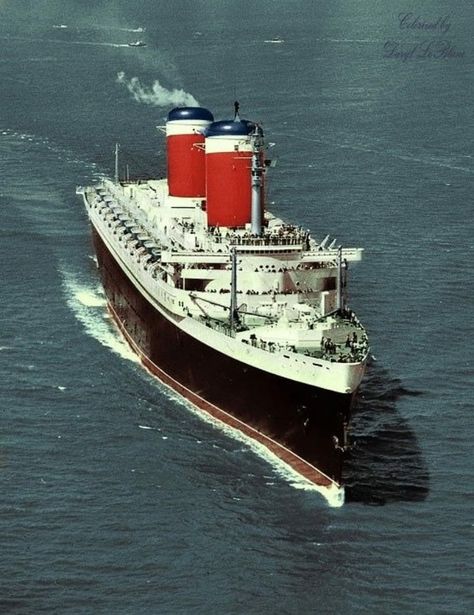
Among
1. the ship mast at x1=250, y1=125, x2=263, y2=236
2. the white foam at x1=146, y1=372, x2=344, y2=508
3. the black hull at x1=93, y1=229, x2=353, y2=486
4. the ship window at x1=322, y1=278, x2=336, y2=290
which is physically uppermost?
the ship mast at x1=250, y1=125, x2=263, y2=236

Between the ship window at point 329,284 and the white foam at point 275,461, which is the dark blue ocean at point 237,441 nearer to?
the white foam at point 275,461

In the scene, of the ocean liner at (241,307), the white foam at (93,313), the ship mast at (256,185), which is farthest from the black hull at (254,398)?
the ship mast at (256,185)

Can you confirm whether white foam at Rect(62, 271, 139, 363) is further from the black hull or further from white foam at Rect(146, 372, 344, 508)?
white foam at Rect(146, 372, 344, 508)

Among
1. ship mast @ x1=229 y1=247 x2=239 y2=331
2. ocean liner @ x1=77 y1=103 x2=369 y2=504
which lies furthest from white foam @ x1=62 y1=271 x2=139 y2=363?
ship mast @ x1=229 y1=247 x2=239 y2=331

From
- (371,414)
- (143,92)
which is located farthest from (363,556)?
(143,92)

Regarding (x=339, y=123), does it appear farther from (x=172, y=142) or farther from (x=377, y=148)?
(x=172, y=142)

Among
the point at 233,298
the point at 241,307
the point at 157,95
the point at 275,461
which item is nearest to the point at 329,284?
the point at 241,307

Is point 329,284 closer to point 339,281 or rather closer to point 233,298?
point 339,281
